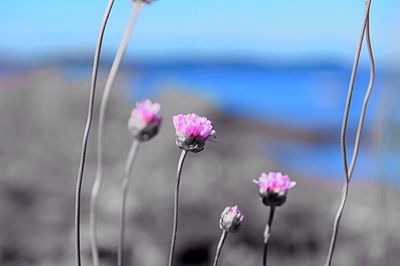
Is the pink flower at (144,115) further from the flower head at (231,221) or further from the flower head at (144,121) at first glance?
the flower head at (231,221)

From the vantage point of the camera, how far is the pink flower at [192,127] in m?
0.60

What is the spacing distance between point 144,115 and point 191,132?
46 mm

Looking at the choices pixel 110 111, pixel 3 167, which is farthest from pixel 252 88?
pixel 3 167

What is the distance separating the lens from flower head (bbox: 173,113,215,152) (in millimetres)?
602

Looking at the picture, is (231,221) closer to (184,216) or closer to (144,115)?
(144,115)

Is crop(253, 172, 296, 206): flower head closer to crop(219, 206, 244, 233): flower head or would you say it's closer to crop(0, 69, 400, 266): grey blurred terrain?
crop(219, 206, 244, 233): flower head

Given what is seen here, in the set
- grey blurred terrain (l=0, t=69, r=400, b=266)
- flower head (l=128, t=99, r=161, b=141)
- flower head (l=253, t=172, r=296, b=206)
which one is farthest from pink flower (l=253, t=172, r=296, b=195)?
grey blurred terrain (l=0, t=69, r=400, b=266)

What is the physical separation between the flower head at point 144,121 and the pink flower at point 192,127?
27mm

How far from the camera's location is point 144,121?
573 mm

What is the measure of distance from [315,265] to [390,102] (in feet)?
2.50

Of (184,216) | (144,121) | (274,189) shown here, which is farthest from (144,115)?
(184,216)

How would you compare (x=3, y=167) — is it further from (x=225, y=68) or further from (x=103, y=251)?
(x=225, y=68)

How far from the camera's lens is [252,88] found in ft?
47.9

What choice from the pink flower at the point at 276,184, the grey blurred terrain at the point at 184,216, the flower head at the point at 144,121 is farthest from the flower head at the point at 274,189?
the grey blurred terrain at the point at 184,216
